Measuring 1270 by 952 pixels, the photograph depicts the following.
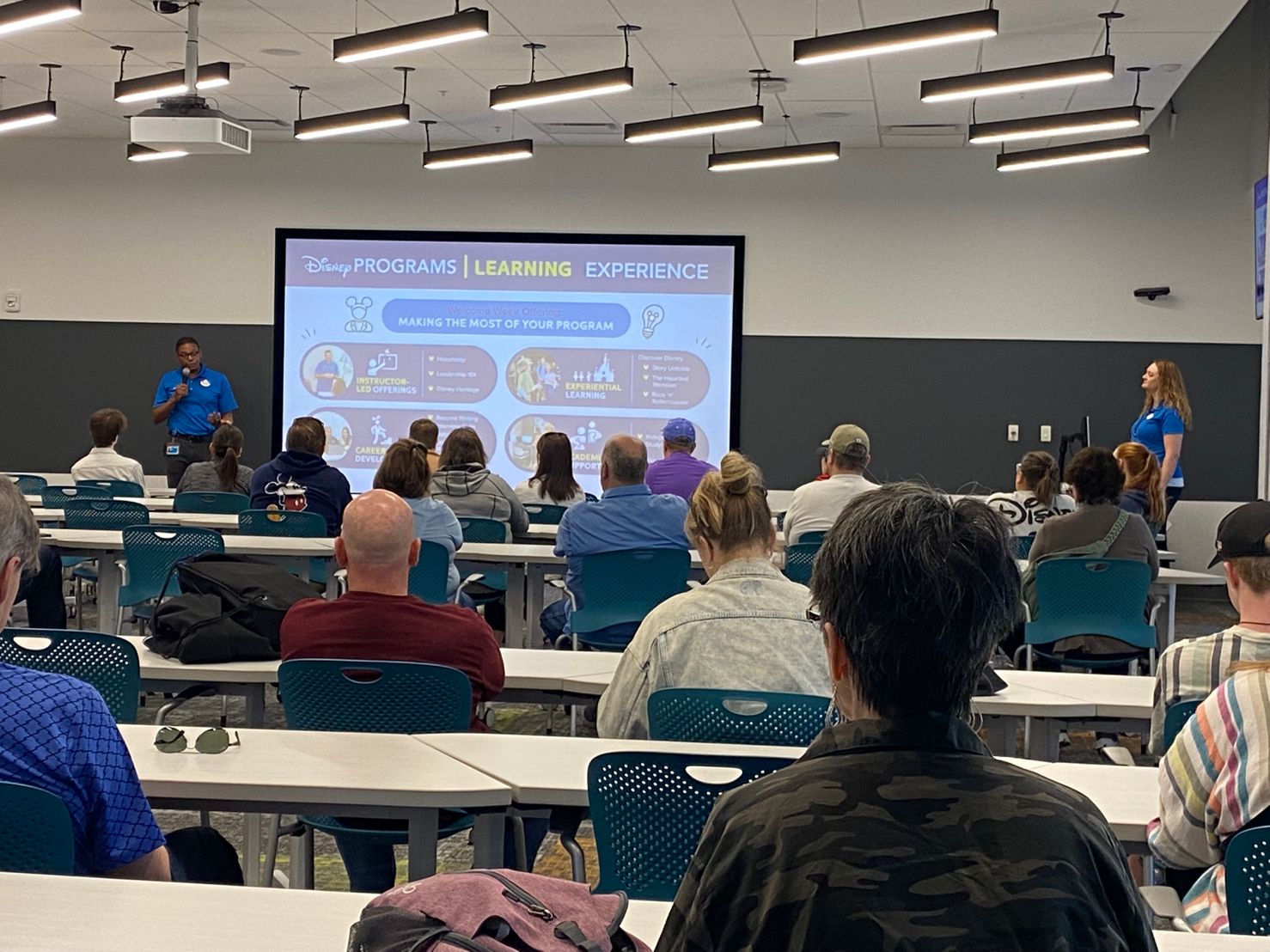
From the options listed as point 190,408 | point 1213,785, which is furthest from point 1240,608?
point 190,408

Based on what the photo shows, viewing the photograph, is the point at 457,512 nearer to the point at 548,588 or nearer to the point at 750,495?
the point at 548,588

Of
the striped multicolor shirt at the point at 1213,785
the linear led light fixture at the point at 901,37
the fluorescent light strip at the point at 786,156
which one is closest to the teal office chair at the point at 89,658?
the striped multicolor shirt at the point at 1213,785

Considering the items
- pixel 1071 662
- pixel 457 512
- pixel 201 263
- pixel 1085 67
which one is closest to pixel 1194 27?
pixel 1085 67

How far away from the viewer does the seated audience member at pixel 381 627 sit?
335 centimetres

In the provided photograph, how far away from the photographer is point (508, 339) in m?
12.4

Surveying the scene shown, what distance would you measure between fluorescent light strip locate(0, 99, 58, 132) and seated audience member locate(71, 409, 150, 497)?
7.61 ft

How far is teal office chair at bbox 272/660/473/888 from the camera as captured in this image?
10.4 ft

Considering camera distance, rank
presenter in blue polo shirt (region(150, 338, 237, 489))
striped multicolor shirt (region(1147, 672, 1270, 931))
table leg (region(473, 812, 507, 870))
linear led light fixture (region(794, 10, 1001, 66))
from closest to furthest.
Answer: striped multicolor shirt (region(1147, 672, 1270, 931))
table leg (region(473, 812, 507, 870))
linear led light fixture (region(794, 10, 1001, 66))
presenter in blue polo shirt (region(150, 338, 237, 489))

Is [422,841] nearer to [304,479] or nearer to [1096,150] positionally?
[304,479]

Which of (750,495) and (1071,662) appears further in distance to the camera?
(1071,662)

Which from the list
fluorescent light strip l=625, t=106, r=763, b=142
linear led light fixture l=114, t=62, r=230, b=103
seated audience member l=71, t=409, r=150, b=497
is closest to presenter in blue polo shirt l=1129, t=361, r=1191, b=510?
fluorescent light strip l=625, t=106, r=763, b=142

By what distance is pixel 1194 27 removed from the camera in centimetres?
791

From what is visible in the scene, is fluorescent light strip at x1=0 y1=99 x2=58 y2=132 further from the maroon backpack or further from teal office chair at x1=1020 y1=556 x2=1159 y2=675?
the maroon backpack

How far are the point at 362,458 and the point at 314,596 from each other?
8.59 metres
